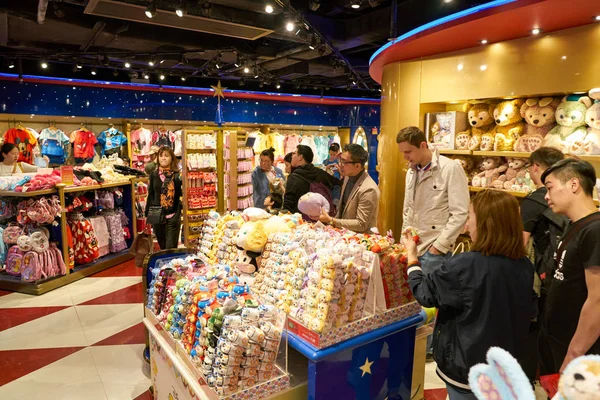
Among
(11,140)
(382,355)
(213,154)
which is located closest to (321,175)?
(382,355)

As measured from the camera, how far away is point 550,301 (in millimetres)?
1960

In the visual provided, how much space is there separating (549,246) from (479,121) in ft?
6.10

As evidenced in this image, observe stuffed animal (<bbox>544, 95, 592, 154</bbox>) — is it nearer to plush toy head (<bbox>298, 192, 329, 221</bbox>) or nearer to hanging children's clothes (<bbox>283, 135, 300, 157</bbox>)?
plush toy head (<bbox>298, 192, 329, 221</bbox>)

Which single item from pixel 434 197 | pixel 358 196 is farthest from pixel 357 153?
pixel 434 197

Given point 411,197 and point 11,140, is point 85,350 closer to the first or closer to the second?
point 411,197

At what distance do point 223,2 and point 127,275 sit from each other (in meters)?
3.89

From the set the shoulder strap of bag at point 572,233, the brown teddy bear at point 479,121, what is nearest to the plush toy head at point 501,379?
the shoulder strap of bag at point 572,233

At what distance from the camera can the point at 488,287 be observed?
1657 millimetres

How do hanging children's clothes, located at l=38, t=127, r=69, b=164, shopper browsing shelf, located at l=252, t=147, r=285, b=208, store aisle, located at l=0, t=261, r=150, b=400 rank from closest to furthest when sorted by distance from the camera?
store aisle, located at l=0, t=261, r=150, b=400 < shopper browsing shelf, located at l=252, t=147, r=285, b=208 < hanging children's clothes, located at l=38, t=127, r=69, b=164

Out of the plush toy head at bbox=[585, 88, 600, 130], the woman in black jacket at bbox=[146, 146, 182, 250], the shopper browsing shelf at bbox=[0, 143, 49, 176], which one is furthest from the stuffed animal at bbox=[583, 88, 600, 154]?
the shopper browsing shelf at bbox=[0, 143, 49, 176]

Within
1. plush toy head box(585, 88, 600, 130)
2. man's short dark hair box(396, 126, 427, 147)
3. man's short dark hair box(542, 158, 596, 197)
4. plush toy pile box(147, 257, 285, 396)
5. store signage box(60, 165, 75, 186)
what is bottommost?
plush toy pile box(147, 257, 285, 396)

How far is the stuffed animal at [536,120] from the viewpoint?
144 inches

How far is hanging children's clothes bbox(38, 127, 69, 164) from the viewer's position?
8297mm

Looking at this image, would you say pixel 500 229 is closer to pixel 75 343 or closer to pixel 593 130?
pixel 593 130
